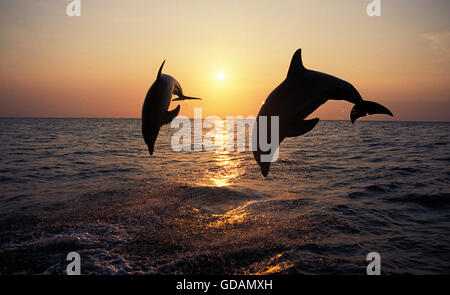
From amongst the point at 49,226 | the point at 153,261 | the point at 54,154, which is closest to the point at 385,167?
the point at 153,261

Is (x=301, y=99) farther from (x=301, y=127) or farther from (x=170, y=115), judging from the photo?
(x=170, y=115)

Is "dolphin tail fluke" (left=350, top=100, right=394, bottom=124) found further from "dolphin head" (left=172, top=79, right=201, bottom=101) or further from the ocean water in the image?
the ocean water

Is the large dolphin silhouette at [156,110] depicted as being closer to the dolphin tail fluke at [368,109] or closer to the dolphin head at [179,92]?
the dolphin head at [179,92]

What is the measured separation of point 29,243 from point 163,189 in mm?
6087

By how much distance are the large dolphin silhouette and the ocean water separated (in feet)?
15.1

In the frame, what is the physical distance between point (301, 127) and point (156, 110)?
1.34 metres

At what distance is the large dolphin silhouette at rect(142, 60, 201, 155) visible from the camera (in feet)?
7.91

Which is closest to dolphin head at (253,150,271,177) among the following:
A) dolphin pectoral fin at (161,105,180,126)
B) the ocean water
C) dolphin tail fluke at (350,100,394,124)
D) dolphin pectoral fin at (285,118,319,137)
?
dolphin pectoral fin at (285,118,319,137)

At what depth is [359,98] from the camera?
12.1 ft

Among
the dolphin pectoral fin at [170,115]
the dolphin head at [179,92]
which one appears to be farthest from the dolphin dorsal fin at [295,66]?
the dolphin pectoral fin at [170,115]

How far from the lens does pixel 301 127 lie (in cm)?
284

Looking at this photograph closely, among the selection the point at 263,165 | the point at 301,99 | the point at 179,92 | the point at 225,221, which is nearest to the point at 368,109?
the point at 301,99

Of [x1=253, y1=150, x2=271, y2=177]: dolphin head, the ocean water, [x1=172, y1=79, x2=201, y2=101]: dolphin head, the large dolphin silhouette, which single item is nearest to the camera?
the large dolphin silhouette

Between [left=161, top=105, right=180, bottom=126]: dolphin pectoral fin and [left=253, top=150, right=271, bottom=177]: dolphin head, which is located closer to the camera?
[left=161, top=105, right=180, bottom=126]: dolphin pectoral fin
